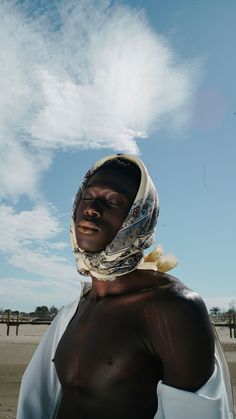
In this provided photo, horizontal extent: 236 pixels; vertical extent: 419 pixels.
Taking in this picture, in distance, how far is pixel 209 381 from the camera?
1828 millimetres

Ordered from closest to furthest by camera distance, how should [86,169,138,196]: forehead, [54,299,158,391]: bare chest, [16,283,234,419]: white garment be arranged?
[16,283,234,419]: white garment < [54,299,158,391]: bare chest < [86,169,138,196]: forehead

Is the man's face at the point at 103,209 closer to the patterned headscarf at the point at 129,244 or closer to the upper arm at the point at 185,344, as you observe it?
the patterned headscarf at the point at 129,244

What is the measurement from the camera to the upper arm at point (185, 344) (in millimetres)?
1810

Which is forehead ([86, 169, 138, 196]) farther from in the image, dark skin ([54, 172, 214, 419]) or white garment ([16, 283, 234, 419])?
white garment ([16, 283, 234, 419])

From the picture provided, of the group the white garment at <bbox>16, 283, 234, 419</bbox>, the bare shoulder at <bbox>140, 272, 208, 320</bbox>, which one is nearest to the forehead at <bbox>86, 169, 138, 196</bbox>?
the bare shoulder at <bbox>140, 272, 208, 320</bbox>

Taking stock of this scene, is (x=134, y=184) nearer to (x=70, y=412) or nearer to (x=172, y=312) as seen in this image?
(x=172, y=312)

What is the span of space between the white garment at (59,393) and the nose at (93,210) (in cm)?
62

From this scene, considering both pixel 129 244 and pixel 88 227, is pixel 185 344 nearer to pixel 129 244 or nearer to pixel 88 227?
pixel 129 244

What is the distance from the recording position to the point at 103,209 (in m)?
2.28

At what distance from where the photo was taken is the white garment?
1770 millimetres

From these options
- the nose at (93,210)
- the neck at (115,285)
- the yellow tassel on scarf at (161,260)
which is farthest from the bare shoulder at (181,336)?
the nose at (93,210)

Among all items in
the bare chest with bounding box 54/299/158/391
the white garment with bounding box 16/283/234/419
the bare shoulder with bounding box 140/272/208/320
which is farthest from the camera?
the bare chest with bounding box 54/299/158/391

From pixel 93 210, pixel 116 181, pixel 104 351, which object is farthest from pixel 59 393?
pixel 116 181

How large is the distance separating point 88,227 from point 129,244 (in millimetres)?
220
